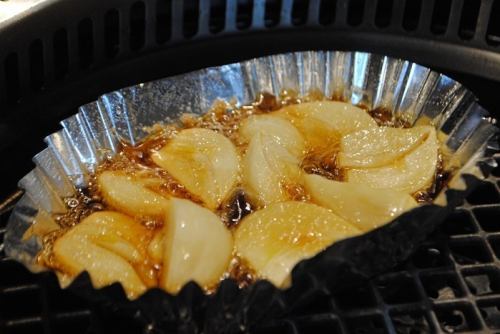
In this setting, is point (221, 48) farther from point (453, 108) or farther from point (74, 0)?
point (453, 108)

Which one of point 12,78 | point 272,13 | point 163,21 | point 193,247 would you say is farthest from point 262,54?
point 193,247

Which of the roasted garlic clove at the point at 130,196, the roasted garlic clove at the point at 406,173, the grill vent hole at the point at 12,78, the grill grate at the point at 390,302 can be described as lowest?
the grill grate at the point at 390,302

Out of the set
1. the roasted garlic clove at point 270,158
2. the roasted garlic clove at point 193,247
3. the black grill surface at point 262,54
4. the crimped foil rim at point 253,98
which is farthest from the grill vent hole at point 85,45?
the roasted garlic clove at point 193,247

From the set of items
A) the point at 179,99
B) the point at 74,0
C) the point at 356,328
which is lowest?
the point at 356,328

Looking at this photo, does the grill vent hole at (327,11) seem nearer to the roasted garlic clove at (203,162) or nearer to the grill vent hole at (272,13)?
the grill vent hole at (272,13)

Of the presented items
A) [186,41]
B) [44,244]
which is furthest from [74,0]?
[44,244]

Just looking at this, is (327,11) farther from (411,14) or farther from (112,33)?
(112,33)
